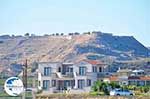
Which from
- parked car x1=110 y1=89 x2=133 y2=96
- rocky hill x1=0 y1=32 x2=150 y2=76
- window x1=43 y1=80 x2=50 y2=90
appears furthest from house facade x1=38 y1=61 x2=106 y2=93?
rocky hill x1=0 y1=32 x2=150 y2=76

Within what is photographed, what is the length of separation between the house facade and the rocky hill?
97022 millimetres

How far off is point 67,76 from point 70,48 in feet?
378

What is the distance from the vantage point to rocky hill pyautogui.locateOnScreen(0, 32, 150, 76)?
6629 inches

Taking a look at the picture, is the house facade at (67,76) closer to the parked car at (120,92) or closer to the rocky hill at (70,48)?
the parked car at (120,92)

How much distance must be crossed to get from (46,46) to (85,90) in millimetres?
132137

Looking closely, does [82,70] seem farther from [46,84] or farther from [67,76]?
[46,84]

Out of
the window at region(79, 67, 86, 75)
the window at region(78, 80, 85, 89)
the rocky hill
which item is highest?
the window at region(79, 67, 86, 75)

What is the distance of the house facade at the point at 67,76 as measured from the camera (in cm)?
5925

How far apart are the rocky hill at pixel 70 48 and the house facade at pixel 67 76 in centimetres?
9702

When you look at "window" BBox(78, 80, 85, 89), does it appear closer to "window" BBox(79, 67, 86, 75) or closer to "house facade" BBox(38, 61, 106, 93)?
"house facade" BBox(38, 61, 106, 93)

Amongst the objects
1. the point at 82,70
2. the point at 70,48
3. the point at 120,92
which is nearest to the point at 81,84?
the point at 82,70

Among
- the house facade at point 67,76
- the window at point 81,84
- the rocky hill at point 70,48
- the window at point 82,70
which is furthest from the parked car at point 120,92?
the rocky hill at point 70,48

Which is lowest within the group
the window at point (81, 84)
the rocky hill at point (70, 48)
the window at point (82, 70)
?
the rocky hill at point (70, 48)

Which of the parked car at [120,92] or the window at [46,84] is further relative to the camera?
the window at [46,84]
